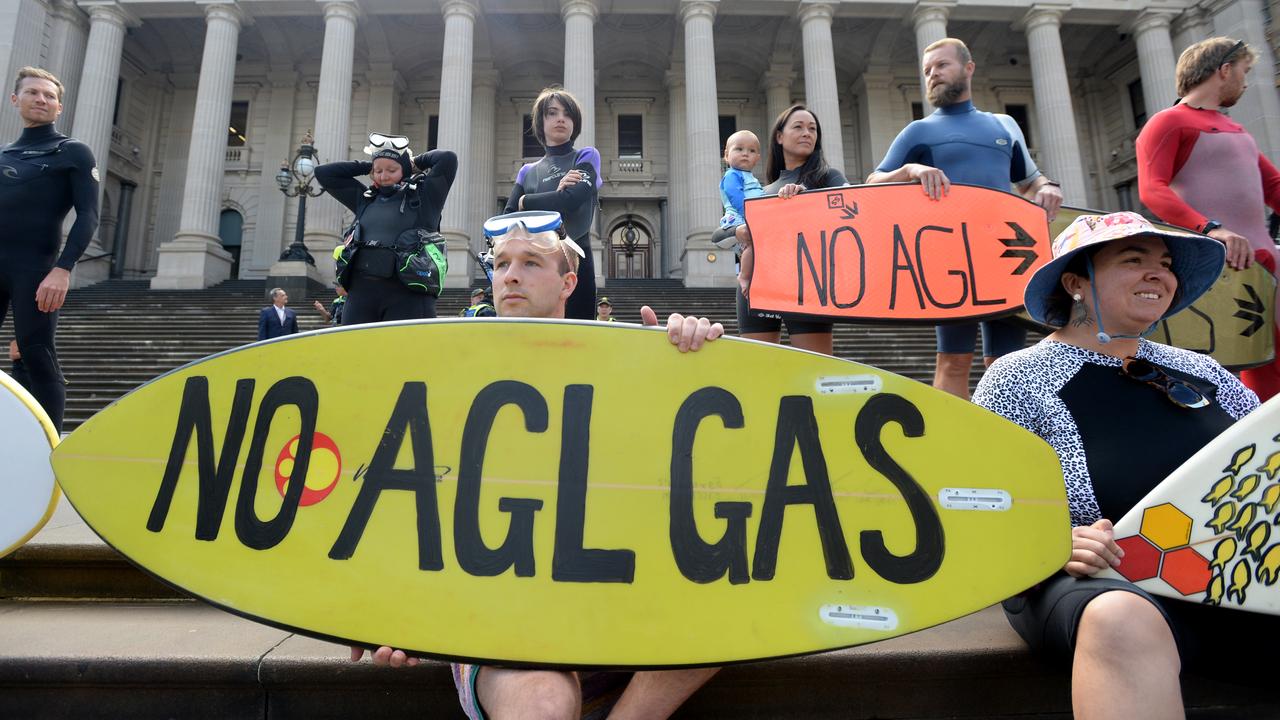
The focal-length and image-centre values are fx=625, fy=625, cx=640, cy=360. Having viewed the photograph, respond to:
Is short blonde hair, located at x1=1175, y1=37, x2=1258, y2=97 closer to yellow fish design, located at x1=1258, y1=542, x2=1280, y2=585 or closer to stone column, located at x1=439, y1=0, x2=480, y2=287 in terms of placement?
yellow fish design, located at x1=1258, y1=542, x2=1280, y2=585

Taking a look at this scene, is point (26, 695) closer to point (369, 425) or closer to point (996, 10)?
point (369, 425)

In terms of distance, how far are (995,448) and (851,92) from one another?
26167 mm

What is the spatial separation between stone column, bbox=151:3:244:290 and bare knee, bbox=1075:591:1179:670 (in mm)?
20004

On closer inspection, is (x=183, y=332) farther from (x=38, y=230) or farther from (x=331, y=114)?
(x=331, y=114)

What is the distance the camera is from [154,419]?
4.71 feet

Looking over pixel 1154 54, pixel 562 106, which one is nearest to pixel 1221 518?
pixel 562 106

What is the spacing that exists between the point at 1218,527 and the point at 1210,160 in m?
2.42

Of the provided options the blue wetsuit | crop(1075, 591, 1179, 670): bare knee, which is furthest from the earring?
the blue wetsuit

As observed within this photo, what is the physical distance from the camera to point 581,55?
1788 centimetres

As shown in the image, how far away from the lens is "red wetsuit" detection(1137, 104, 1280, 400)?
2.80 meters

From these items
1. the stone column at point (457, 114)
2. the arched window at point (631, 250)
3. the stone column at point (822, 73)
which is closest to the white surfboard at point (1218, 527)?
the stone column at point (457, 114)

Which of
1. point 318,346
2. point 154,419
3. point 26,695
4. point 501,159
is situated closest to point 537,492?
point 318,346

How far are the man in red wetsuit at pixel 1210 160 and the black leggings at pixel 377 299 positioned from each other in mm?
3406

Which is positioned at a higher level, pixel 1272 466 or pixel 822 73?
pixel 822 73
